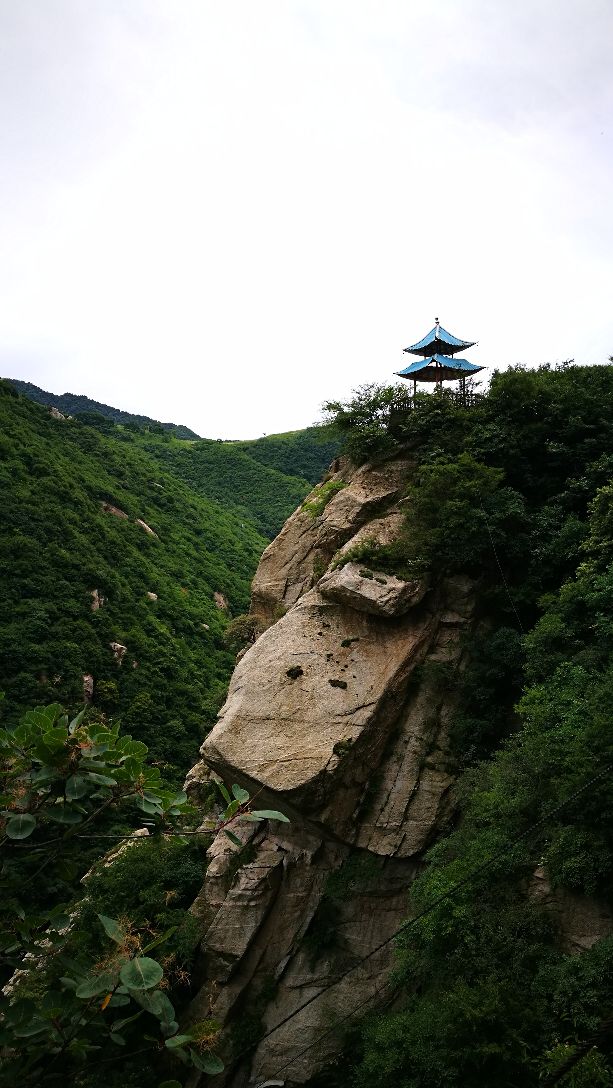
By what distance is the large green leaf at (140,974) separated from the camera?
325 centimetres

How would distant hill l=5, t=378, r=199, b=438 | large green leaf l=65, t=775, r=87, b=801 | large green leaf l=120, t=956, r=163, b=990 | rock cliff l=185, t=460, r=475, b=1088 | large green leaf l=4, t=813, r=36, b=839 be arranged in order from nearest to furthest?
large green leaf l=120, t=956, r=163, b=990
large green leaf l=4, t=813, r=36, b=839
large green leaf l=65, t=775, r=87, b=801
rock cliff l=185, t=460, r=475, b=1088
distant hill l=5, t=378, r=199, b=438

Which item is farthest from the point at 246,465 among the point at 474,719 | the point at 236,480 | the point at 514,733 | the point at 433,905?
the point at 433,905

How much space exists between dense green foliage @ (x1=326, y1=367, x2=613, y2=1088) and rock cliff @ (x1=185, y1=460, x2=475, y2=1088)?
3.92 feet

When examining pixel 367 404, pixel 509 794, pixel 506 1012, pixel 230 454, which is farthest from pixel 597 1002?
pixel 230 454

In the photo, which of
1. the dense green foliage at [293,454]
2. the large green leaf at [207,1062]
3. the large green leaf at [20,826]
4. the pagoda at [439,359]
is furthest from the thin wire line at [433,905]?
the dense green foliage at [293,454]

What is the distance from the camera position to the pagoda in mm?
25109

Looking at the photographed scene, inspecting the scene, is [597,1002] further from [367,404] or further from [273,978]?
[367,404]

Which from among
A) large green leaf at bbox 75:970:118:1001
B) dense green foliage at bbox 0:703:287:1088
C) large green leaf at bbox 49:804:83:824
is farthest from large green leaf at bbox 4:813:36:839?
large green leaf at bbox 75:970:118:1001

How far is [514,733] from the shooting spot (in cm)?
1505

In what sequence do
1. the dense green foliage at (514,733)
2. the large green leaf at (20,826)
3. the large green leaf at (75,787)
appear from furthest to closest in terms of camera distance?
the dense green foliage at (514,733) → the large green leaf at (75,787) → the large green leaf at (20,826)

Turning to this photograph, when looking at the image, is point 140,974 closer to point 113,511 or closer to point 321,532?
point 321,532

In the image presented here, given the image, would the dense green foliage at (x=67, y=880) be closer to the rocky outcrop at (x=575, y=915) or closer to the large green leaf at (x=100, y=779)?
the large green leaf at (x=100, y=779)

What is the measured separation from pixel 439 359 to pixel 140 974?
80.9ft

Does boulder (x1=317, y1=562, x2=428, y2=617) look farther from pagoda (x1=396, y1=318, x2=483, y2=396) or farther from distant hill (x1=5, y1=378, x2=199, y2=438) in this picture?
distant hill (x1=5, y1=378, x2=199, y2=438)
